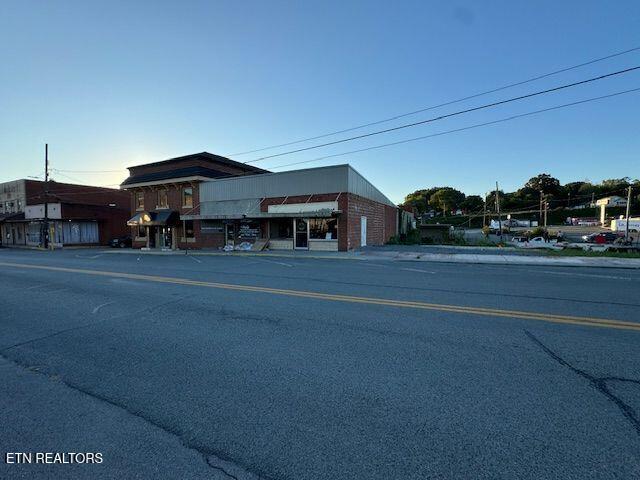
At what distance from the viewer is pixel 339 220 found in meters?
21.9

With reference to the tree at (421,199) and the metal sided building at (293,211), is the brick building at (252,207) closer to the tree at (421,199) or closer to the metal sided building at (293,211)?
the metal sided building at (293,211)

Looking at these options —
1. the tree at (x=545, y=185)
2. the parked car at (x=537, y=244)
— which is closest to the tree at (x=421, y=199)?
the tree at (x=545, y=185)

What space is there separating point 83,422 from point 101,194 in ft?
173

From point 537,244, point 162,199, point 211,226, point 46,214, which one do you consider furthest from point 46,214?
point 537,244

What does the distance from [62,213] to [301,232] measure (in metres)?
32.6

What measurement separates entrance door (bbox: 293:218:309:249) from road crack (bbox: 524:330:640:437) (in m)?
19.5

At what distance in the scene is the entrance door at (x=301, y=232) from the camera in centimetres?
2335

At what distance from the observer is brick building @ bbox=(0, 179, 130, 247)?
3834 cm

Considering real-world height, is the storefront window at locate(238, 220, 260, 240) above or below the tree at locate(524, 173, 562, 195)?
below

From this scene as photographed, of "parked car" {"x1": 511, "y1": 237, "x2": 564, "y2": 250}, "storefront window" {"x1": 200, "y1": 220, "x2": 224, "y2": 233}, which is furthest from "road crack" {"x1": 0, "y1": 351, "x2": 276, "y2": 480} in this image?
"parked car" {"x1": 511, "y1": 237, "x2": 564, "y2": 250}

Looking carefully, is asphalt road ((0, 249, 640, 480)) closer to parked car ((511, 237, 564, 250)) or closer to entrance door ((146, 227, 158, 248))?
parked car ((511, 237, 564, 250))

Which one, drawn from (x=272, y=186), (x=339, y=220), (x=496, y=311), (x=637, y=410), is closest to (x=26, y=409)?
(x=637, y=410)

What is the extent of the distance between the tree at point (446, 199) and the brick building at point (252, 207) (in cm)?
8693

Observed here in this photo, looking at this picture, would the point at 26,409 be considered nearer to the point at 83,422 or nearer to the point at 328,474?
the point at 83,422
